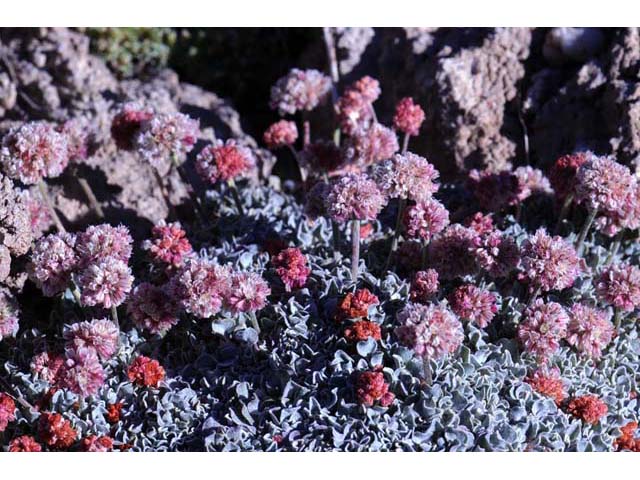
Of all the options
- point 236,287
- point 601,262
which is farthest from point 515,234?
point 236,287

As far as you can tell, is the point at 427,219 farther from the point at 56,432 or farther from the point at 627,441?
the point at 56,432

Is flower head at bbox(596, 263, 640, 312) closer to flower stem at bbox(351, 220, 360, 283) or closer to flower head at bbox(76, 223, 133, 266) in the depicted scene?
flower stem at bbox(351, 220, 360, 283)

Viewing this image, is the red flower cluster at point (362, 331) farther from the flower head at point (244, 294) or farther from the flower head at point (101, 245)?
the flower head at point (101, 245)

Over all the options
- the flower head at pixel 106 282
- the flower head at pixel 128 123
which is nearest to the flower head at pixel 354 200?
the flower head at pixel 106 282

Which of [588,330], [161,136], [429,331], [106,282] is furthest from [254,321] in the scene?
[588,330]
